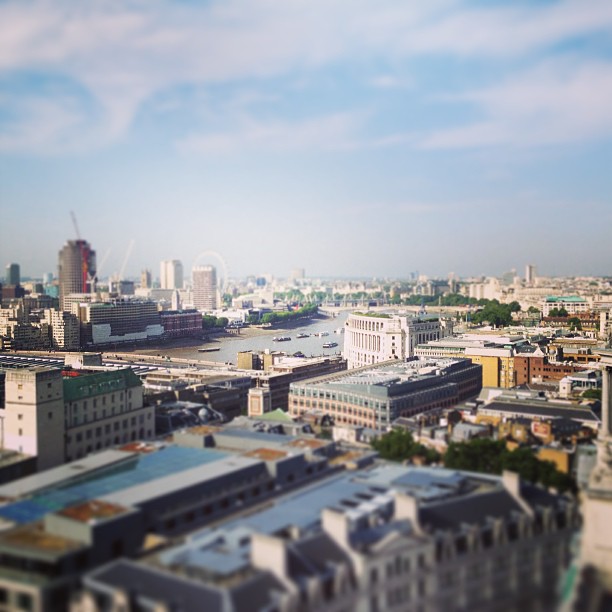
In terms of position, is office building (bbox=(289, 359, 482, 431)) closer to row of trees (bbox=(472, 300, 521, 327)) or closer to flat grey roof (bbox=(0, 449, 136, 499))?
flat grey roof (bbox=(0, 449, 136, 499))

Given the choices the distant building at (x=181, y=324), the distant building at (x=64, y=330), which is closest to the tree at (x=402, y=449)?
the distant building at (x=64, y=330)

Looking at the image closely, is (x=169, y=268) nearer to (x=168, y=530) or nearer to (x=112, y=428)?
(x=112, y=428)

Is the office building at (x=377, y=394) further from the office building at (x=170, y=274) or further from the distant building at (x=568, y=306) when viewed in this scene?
the office building at (x=170, y=274)

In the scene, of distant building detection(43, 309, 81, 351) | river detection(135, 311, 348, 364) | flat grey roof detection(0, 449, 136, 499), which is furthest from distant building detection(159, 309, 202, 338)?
flat grey roof detection(0, 449, 136, 499)

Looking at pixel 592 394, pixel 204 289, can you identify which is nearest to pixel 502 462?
pixel 592 394

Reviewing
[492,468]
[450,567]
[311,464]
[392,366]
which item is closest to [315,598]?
[450,567]

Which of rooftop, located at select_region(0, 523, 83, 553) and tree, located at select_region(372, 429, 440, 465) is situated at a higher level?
rooftop, located at select_region(0, 523, 83, 553)

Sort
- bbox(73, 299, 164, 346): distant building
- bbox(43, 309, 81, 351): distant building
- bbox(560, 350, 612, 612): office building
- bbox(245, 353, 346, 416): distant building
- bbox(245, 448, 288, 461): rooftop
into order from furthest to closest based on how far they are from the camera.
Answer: bbox(73, 299, 164, 346): distant building, bbox(43, 309, 81, 351): distant building, bbox(245, 353, 346, 416): distant building, bbox(245, 448, 288, 461): rooftop, bbox(560, 350, 612, 612): office building
